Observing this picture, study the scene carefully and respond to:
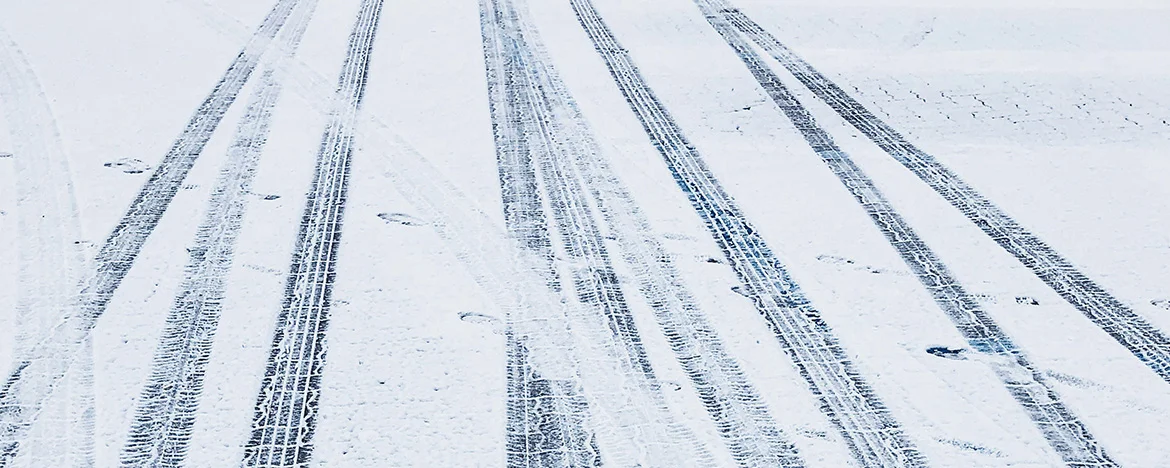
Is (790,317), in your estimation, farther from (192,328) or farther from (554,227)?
(192,328)

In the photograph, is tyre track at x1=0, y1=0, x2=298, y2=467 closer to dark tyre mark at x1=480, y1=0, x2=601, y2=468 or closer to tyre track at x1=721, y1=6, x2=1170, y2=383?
dark tyre mark at x1=480, y1=0, x2=601, y2=468

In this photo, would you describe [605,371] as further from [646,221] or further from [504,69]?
[504,69]

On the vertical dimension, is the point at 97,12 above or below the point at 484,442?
above

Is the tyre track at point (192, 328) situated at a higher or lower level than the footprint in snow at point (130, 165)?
lower

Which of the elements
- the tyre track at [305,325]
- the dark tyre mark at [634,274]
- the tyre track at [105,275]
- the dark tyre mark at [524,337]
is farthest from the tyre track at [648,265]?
the tyre track at [105,275]

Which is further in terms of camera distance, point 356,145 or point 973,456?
point 356,145

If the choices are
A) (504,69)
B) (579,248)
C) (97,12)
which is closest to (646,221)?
(579,248)

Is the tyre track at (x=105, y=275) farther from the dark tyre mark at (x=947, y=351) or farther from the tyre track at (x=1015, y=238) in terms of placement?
the tyre track at (x=1015, y=238)
